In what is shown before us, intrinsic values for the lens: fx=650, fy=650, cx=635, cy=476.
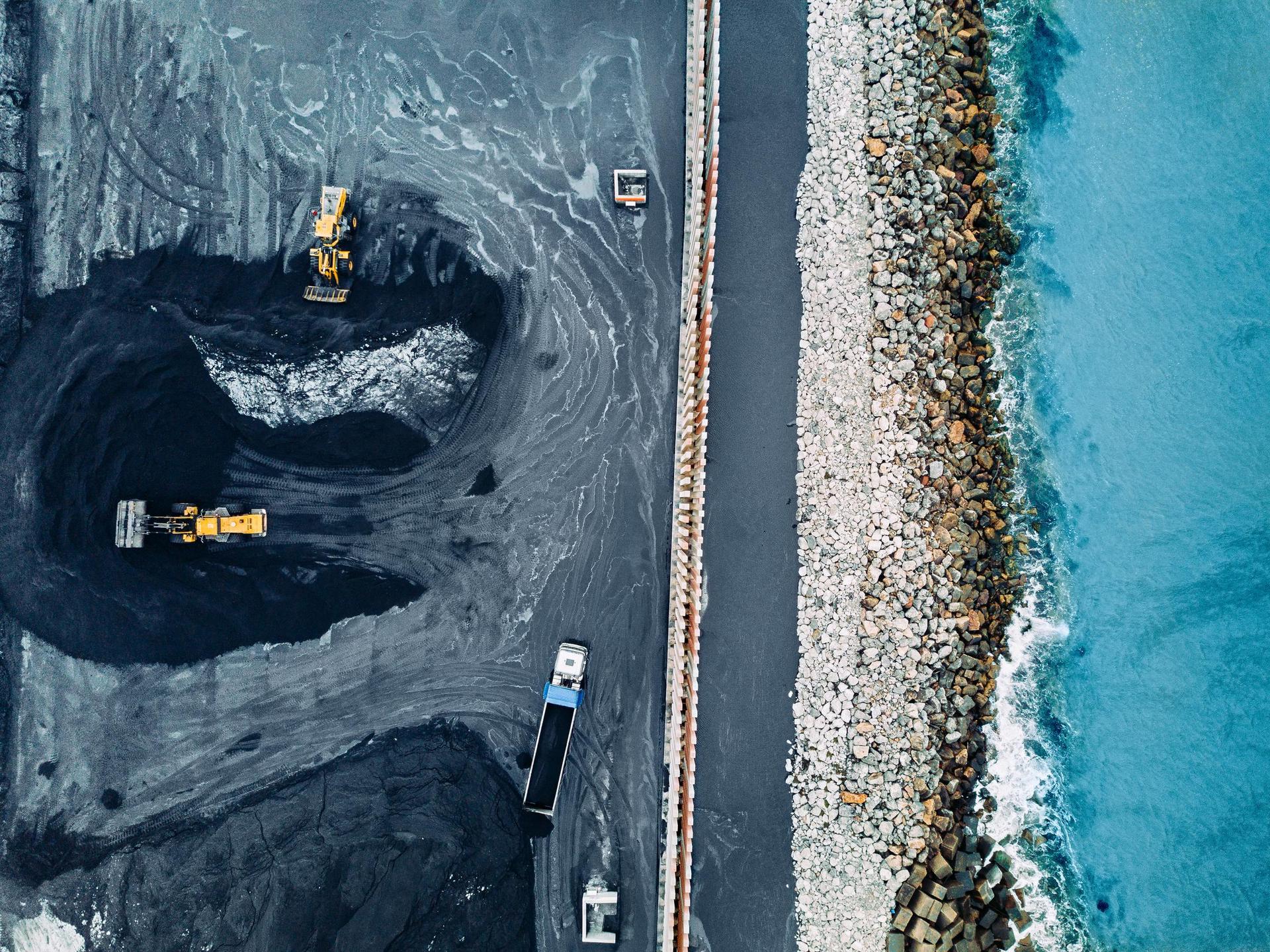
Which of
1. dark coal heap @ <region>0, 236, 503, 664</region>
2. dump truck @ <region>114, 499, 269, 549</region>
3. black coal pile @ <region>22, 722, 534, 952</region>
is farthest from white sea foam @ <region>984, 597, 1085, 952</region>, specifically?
dump truck @ <region>114, 499, 269, 549</region>

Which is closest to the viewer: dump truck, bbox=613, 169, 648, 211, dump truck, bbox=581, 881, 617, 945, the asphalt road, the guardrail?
the guardrail

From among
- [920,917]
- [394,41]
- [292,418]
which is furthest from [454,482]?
[920,917]

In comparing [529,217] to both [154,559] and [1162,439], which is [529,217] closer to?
[154,559]

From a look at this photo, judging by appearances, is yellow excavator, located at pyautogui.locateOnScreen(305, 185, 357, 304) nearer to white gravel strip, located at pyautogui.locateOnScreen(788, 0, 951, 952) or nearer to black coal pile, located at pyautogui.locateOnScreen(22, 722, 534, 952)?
black coal pile, located at pyautogui.locateOnScreen(22, 722, 534, 952)

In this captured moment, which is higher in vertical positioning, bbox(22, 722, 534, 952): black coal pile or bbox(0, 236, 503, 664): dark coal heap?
bbox(0, 236, 503, 664): dark coal heap

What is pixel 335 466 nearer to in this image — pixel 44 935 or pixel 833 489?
pixel 833 489
